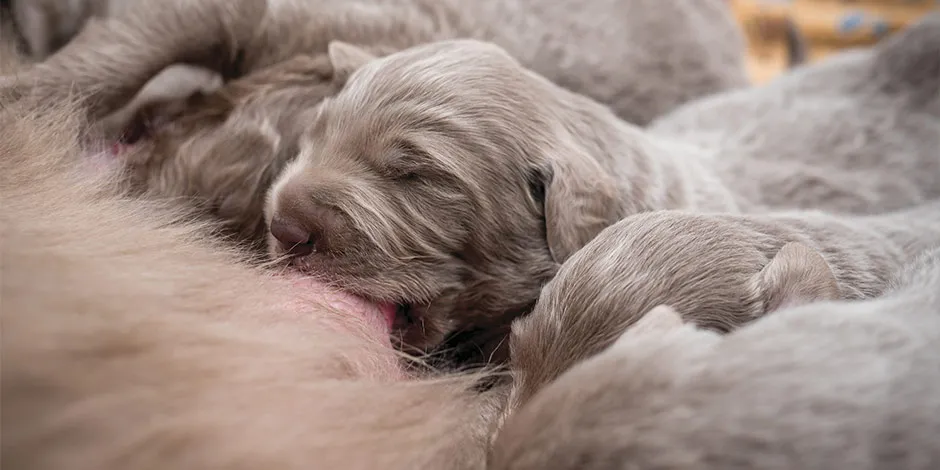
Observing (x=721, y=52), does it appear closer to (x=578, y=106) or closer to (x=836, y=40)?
(x=578, y=106)

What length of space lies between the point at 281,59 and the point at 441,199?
0.65 metres

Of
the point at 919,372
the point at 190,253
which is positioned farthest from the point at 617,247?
the point at 190,253

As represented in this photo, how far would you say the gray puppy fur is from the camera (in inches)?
63.6

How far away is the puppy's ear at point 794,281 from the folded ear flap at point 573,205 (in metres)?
0.30

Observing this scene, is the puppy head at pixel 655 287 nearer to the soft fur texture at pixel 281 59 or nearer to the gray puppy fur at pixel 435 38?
the soft fur texture at pixel 281 59

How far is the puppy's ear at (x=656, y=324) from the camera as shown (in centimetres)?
84

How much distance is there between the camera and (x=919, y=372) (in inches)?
29.7

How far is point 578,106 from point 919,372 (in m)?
0.78

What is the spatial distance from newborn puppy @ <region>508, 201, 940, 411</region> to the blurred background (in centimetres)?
257

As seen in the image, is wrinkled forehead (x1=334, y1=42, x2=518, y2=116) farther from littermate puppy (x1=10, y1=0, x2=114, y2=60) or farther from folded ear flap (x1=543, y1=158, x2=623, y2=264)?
littermate puppy (x1=10, y1=0, x2=114, y2=60)

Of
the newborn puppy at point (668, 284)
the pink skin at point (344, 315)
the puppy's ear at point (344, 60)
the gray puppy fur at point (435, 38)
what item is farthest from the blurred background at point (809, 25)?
the pink skin at point (344, 315)

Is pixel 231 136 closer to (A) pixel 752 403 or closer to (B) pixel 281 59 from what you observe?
(B) pixel 281 59

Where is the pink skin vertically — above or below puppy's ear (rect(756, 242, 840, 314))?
below

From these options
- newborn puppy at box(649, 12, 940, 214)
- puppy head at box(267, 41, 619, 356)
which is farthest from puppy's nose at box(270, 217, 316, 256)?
newborn puppy at box(649, 12, 940, 214)
